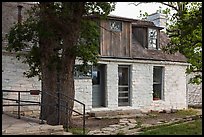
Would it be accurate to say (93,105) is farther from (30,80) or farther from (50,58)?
(50,58)

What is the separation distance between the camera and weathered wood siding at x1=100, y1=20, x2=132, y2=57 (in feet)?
51.6

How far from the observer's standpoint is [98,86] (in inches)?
632

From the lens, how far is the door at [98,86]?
15891 millimetres

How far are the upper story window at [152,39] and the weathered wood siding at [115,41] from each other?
77.0 inches

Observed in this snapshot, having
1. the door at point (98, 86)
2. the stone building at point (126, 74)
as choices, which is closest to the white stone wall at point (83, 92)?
the stone building at point (126, 74)

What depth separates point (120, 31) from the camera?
16391 millimetres

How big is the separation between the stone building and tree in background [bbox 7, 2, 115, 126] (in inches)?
127

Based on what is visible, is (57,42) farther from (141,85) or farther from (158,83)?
(158,83)

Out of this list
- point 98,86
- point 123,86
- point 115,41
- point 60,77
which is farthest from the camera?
point 123,86

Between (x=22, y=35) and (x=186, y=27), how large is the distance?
4.92 m

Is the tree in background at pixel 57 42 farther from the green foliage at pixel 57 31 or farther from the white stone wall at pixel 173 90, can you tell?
the white stone wall at pixel 173 90

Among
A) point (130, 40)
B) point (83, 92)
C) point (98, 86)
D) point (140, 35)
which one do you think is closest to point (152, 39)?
point (140, 35)

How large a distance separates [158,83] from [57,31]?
923 cm

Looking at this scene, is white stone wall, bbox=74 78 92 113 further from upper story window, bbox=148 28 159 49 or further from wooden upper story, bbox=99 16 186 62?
upper story window, bbox=148 28 159 49
